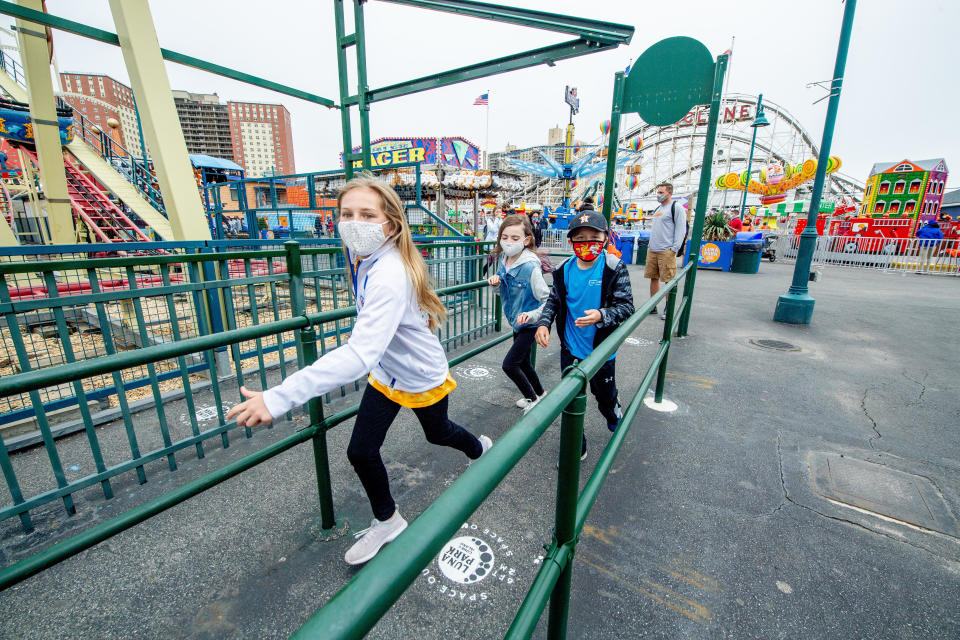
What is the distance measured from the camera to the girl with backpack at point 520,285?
3238mm

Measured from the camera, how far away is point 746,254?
12586 mm

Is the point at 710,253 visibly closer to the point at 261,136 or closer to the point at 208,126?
the point at 261,136

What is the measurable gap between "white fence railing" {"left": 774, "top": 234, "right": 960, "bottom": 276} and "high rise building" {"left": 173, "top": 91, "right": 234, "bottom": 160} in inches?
4857

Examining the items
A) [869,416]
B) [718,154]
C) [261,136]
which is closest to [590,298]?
[869,416]

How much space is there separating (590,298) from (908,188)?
38295mm

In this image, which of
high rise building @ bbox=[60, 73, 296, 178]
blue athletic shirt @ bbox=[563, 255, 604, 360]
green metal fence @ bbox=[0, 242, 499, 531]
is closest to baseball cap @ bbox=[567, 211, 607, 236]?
blue athletic shirt @ bbox=[563, 255, 604, 360]

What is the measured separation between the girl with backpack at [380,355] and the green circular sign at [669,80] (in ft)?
10.7

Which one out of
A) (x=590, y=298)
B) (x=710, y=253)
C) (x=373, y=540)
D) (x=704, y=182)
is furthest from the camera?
A: (x=710, y=253)

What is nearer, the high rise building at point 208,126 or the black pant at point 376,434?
the black pant at point 376,434

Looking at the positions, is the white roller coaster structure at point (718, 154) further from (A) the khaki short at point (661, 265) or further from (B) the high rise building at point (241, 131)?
(B) the high rise building at point (241, 131)

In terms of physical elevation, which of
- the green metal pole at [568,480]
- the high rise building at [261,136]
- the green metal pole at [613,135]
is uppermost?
the high rise building at [261,136]

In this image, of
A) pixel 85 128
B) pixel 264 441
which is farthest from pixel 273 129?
pixel 264 441

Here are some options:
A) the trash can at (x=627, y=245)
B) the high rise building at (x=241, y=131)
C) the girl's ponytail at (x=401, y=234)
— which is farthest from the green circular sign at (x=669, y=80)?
the high rise building at (x=241, y=131)

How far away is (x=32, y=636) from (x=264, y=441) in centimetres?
151
